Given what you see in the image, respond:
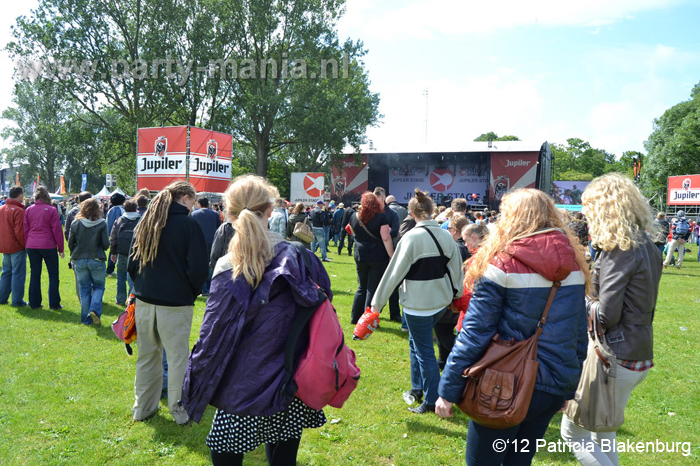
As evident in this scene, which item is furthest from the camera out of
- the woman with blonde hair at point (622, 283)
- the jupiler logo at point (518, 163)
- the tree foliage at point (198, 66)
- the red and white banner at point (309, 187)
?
the jupiler logo at point (518, 163)

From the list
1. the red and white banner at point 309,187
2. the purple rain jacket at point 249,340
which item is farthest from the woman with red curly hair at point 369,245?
the red and white banner at point 309,187

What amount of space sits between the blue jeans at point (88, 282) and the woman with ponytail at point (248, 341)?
226 inches

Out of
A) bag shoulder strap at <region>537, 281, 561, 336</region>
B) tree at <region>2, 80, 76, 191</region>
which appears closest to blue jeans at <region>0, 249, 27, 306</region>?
bag shoulder strap at <region>537, 281, 561, 336</region>

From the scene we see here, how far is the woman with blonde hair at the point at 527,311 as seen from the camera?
2104 millimetres

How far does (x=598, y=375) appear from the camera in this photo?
8.66 feet

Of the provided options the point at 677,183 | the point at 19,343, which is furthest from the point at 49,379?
the point at 677,183

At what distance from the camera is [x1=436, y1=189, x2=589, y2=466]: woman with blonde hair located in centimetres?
210

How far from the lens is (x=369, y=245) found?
276 inches

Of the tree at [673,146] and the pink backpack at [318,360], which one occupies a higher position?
the tree at [673,146]

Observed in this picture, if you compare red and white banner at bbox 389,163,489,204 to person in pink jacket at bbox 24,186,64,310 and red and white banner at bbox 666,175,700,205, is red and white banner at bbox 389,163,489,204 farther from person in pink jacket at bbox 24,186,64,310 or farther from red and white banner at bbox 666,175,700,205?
person in pink jacket at bbox 24,186,64,310

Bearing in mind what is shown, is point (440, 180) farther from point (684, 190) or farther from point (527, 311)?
point (527, 311)

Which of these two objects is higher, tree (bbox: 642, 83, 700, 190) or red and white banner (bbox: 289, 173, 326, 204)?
tree (bbox: 642, 83, 700, 190)

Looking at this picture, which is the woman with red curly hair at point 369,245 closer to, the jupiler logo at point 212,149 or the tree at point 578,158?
the jupiler logo at point 212,149

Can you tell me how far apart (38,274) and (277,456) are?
7510 millimetres
